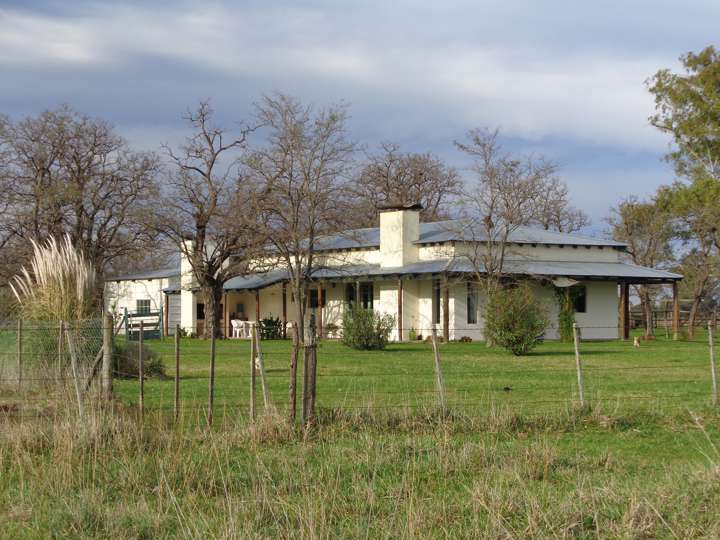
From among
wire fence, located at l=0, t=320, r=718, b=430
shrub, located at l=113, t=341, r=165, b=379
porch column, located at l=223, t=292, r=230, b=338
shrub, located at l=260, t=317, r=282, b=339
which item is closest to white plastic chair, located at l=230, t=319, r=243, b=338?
porch column, located at l=223, t=292, r=230, b=338

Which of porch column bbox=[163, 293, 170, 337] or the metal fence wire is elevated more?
porch column bbox=[163, 293, 170, 337]

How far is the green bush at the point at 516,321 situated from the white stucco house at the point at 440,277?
712 cm

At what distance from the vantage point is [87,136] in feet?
188

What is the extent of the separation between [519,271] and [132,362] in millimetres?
21585

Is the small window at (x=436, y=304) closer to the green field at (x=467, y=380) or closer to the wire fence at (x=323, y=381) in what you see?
the green field at (x=467, y=380)

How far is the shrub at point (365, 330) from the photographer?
108 feet

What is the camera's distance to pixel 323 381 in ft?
67.0

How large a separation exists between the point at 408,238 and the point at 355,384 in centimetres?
2446

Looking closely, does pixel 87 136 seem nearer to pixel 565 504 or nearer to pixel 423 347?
pixel 423 347

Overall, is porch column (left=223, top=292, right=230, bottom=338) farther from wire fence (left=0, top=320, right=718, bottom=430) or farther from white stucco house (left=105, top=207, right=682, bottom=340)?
wire fence (left=0, top=320, right=718, bottom=430)

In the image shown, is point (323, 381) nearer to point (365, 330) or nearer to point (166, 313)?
point (365, 330)

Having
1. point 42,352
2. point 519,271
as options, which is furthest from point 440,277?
point 42,352

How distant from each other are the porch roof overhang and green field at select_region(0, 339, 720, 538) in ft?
75.1

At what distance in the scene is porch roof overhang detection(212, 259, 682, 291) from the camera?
130 feet
